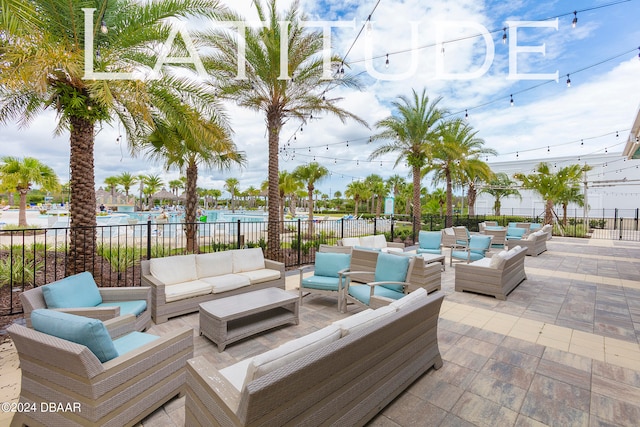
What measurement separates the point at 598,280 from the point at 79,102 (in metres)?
11.2

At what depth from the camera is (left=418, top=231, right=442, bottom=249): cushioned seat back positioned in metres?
7.75

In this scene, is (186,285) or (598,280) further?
(598,280)

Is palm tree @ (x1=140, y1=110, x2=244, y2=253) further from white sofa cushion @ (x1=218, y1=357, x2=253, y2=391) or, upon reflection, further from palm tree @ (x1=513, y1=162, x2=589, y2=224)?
palm tree @ (x1=513, y1=162, x2=589, y2=224)

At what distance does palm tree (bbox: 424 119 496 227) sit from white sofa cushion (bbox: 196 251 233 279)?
37.2ft

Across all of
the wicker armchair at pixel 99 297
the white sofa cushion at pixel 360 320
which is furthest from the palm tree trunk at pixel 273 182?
the white sofa cushion at pixel 360 320

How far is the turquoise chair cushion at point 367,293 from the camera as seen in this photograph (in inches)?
156

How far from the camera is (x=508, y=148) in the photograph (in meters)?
21.1

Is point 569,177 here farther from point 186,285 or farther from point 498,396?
point 186,285

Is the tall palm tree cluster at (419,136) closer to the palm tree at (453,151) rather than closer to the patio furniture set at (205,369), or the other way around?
the palm tree at (453,151)

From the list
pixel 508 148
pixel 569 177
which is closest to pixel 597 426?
pixel 569 177

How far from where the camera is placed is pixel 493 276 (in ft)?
16.9

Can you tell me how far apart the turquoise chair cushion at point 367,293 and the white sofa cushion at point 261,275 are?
56.7 inches

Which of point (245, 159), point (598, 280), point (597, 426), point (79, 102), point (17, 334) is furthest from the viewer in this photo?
point (245, 159)

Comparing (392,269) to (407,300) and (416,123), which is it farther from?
(416,123)
